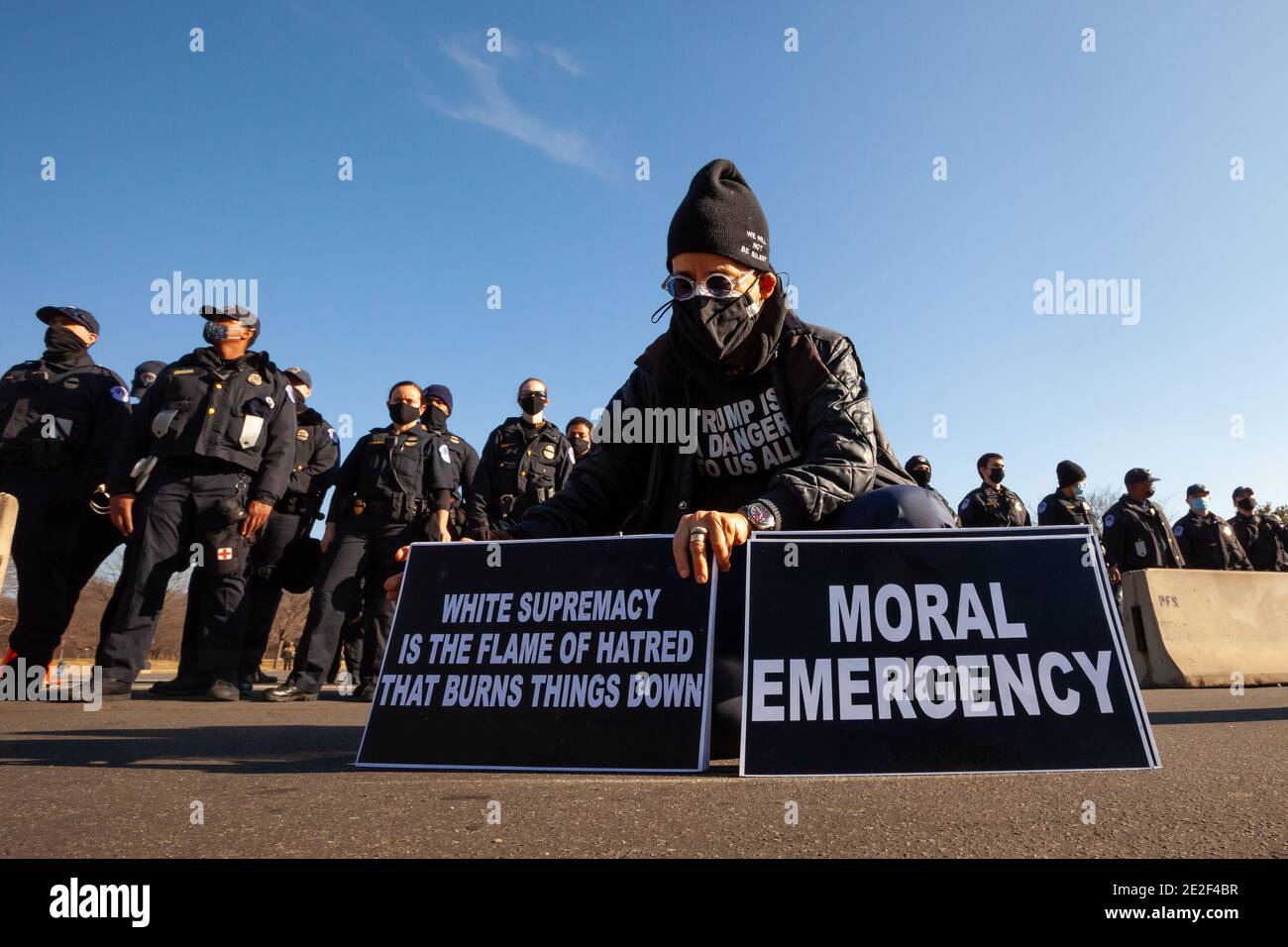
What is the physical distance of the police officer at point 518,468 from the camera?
23.5ft

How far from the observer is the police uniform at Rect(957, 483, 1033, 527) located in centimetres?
902

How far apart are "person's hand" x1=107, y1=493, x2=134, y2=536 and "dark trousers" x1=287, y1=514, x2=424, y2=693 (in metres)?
1.20

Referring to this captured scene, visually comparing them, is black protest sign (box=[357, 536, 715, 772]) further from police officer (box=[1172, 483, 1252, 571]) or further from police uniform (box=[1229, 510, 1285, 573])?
police uniform (box=[1229, 510, 1285, 573])

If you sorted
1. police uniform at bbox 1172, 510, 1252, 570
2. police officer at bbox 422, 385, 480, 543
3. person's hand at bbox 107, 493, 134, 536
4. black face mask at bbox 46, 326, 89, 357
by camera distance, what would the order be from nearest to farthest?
person's hand at bbox 107, 493, 134, 536, black face mask at bbox 46, 326, 89, 357, police officer at bbox 422, 385, 480, 543, police uniform at bbox 1172, 510, 1252, 570

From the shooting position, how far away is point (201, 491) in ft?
17.0

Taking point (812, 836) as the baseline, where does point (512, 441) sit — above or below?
Result: above

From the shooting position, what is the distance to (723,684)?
7.80 ft

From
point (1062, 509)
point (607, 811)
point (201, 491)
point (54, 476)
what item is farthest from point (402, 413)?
point (1062, 509)

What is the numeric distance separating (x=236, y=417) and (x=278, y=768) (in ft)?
11.2

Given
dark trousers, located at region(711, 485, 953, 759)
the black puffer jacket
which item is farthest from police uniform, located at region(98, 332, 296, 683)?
dark trousers, located at region(711, 485, 953, 759)

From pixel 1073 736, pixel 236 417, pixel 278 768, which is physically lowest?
pixel 278 768

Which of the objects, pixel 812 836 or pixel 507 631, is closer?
pixel 812 836
